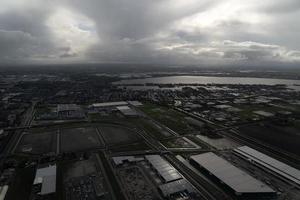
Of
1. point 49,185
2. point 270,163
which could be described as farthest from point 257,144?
point 49,185

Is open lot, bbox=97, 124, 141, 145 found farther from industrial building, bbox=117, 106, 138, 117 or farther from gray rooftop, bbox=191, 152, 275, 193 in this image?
gray rooftop, bbox=191, 152, 275, 193

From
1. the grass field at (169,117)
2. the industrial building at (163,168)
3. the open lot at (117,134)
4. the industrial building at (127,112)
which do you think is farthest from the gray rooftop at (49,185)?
the industrial building at (127,112)

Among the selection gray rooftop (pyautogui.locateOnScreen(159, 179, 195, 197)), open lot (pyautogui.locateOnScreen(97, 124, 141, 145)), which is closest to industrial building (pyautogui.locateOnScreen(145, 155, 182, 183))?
gray rooftop (pyautogui.locateOnScreen(159, 179, 195, 197))

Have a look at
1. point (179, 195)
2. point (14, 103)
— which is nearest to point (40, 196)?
point (179, 195)

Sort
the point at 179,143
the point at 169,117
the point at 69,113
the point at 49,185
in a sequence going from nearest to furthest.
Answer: the point at 49,185
the point at 179,143
the point at 169,117
the point at 69,113

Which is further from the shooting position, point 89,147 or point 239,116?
point 239,116

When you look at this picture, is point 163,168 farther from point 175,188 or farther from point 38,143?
point 38,143

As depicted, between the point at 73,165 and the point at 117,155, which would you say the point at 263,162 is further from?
the point at 73,165
